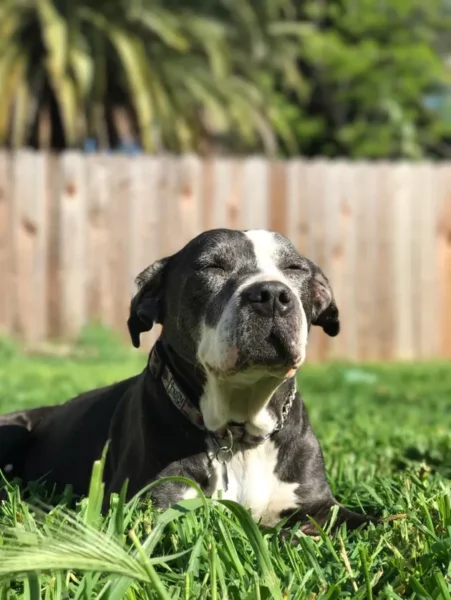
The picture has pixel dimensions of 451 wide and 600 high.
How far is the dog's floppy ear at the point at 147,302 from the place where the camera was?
3424mm

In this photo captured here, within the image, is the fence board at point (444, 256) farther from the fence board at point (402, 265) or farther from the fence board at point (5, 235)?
the fence board at point (5, 235)

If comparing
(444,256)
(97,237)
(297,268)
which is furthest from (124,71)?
(297,268)

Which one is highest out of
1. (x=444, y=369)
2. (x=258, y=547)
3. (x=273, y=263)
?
(x=273, y=263)

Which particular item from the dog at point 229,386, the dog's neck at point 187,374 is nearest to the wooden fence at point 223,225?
the dog at point 229,386

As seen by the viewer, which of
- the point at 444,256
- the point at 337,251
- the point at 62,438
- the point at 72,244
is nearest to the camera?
the point at 62,438

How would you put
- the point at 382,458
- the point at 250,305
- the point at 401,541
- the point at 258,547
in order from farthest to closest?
the point at 382,458
the point at 250,305
the point at 401,541
the point at 258,547

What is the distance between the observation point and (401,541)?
2.39 m

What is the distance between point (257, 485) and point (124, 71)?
1140 centimetres

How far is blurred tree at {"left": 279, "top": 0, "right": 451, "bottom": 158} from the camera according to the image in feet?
66.5

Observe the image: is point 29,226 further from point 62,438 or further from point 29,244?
point 62,438

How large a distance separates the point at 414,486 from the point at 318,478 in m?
0.34

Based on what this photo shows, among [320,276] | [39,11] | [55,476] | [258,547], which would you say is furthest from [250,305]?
[39,11]

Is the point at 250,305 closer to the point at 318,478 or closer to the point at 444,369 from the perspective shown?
the point at 318,478

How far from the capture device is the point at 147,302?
3.45m
